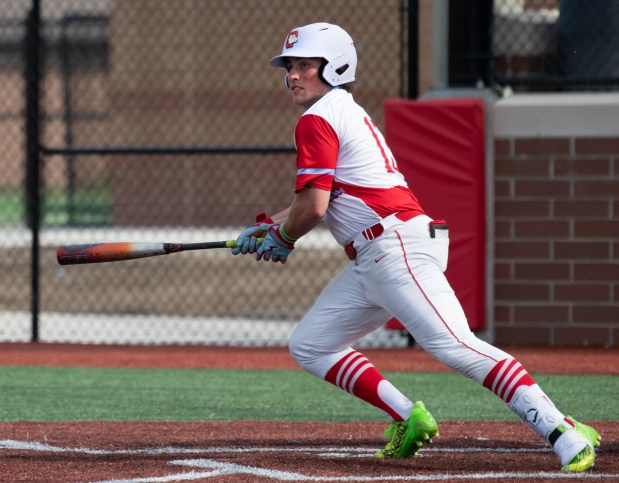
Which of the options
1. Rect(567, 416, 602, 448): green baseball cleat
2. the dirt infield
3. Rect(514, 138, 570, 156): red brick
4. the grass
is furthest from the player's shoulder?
Rect(514, 138, 570, 156): red brick

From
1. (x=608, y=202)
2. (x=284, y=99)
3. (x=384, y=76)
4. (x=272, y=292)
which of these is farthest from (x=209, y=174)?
(x=608, y=202)

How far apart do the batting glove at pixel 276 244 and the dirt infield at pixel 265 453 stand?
0.90 m

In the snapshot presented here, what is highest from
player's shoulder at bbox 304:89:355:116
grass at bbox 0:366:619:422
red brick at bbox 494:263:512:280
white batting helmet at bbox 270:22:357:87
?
white batting helmet at bbox 270:22:357:87

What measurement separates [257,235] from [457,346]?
1.06 metres

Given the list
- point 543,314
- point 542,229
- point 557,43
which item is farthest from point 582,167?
point 557,43

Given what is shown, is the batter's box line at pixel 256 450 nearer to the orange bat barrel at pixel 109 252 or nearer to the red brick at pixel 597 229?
the orange bat barrel at pixel 109 252

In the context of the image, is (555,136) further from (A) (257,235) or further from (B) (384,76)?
(B) (384,76)

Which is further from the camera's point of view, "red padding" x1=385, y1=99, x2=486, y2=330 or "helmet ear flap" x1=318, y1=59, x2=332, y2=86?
"red padding" x1=385, y1=99, x2=486, y2=330

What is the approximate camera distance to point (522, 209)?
1022 centimetres

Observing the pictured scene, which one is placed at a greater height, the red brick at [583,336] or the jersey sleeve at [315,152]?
the jersey sleeve at [315,152]

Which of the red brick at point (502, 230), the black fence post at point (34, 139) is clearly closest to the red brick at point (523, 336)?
the red brick at point (502, 230)

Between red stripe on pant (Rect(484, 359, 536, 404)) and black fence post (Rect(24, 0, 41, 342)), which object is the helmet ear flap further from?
black fence post (Rect(24, 0, 41, 342))

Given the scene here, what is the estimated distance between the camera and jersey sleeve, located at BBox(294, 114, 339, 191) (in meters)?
5.16

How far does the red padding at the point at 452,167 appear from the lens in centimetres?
998
